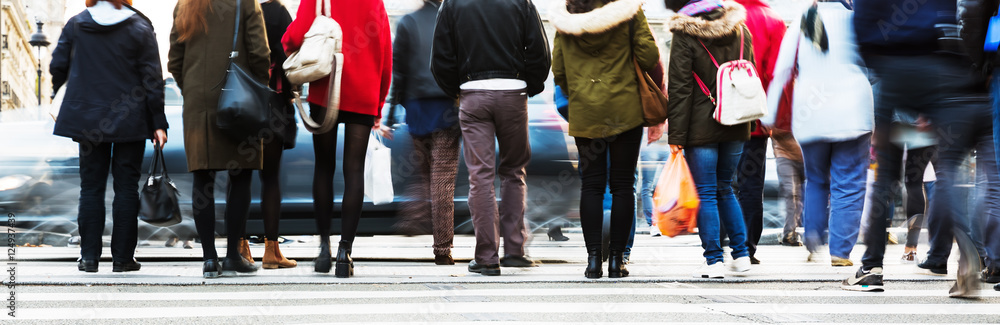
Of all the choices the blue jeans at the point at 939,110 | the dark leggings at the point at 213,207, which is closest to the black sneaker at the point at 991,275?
the blue jeans at the point at 939,110

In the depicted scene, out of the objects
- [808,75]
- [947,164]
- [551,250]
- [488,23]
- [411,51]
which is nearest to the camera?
[947,164]

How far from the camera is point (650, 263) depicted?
6.58 metres

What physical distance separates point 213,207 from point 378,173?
1291mm

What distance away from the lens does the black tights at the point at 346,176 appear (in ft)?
17.7

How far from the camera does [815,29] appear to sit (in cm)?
602

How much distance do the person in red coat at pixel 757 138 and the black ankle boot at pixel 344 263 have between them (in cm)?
277

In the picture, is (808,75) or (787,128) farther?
(787,128)

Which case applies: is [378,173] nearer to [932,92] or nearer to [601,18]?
[601,18]

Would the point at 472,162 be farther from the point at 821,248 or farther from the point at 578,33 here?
the point at 821,248

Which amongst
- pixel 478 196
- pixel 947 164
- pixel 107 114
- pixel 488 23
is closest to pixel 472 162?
pixel 478 196

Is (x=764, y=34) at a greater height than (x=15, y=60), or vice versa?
(x=764, y=34)

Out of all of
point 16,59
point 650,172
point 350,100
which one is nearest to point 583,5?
point 350,100

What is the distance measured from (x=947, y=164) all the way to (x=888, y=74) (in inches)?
18.0

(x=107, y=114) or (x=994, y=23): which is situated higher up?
(x=994, y=23)
